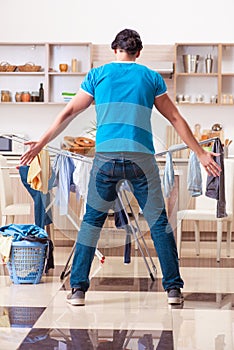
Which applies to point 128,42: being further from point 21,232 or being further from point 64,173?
point 21,232

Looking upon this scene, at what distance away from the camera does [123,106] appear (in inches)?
136

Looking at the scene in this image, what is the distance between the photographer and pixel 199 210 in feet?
18.8

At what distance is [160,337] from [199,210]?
2838 millimetres

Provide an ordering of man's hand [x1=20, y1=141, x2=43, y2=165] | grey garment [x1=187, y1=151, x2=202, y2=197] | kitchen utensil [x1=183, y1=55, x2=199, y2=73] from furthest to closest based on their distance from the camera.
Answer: kitchen utensil [x1=183, y1=55, x2=199, y2=73] → grey garment [x1=187, y1=151, x2=202, y2=197] → man's hand [x1=20, y1=141, x2=43, y2=165]

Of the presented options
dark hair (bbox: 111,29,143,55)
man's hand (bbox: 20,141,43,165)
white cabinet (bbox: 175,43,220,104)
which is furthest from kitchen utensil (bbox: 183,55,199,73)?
→ man's hand (bbox: 20,141,43,165)

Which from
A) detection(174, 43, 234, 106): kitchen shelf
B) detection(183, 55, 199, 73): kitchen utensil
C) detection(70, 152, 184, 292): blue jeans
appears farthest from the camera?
detection(174, 43, 234, 106): kitchen shelf

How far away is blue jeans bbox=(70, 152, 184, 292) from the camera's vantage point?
11.5 feet

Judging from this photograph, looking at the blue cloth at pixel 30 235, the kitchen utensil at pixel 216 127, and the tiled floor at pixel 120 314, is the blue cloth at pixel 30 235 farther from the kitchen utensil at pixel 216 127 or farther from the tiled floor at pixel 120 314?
the kitchen utensil at pixel 216 127

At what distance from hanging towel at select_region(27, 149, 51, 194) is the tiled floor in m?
0.55

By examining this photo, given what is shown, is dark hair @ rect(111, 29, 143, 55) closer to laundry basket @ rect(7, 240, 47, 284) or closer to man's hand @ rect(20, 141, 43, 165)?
man's hand @ rect(20, 141, 43, 165)

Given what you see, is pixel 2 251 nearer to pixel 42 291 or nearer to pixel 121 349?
pixel 42 291

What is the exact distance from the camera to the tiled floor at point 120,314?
2877 millimetres

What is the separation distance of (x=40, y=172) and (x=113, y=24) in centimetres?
347

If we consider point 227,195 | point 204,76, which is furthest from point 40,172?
point 204,76
